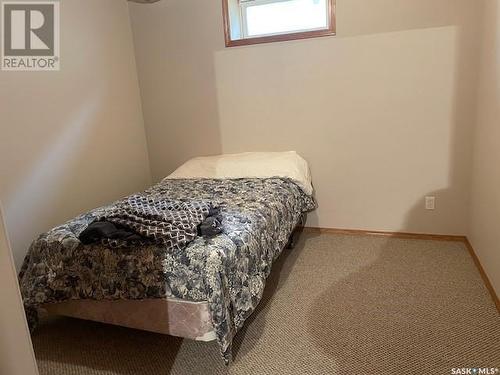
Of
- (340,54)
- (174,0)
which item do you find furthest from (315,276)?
(174,0)

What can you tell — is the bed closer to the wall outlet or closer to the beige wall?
the beige wall

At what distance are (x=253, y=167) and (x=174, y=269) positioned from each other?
1.46 metres

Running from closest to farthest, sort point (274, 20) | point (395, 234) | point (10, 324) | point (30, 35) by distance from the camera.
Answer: point (10, 324) < point (30, 35) < point (395, 234) < point (274, 20)

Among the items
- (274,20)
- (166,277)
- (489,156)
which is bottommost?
(166,277)

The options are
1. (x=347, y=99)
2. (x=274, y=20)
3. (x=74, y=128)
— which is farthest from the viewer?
(x=274, y=20)

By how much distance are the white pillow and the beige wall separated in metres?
1.17

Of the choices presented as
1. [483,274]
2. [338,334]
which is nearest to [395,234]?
[483,274]

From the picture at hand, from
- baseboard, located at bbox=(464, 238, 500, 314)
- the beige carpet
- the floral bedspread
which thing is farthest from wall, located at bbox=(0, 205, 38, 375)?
baseboard, located at bbox=(464, 238, 500, 314)

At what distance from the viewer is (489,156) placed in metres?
2.25

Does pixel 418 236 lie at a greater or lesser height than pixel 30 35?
lesser

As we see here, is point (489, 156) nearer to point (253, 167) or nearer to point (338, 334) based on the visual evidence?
point (338, 334)

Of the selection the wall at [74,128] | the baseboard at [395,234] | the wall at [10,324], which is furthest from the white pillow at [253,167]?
the wall at [10,324]

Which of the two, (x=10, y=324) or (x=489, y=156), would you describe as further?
(x=489, y=156)

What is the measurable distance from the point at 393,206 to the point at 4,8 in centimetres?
310
